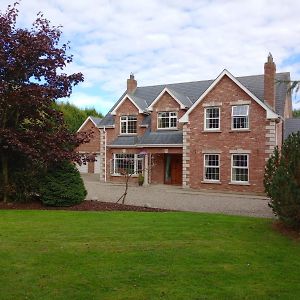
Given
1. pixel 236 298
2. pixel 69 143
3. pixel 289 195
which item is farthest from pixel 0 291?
pixel 69 143

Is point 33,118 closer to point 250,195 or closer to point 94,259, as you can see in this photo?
point 94,259

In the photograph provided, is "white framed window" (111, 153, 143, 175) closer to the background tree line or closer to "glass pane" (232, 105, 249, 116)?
"glass pane" (232, 105, 249, 116)

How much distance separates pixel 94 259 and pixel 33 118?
9.88m

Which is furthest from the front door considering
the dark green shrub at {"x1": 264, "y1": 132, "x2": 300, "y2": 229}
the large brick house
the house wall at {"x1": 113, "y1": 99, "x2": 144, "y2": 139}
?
the dark green shrub at {"x1": 264, "y1": 132, "x2": 300, "y2": 229}

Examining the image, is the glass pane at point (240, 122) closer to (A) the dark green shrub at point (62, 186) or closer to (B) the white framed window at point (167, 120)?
(B) the white framed window at point (167, 120)

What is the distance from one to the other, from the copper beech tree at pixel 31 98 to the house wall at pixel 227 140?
11751 mm

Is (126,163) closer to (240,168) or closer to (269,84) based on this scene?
(240,168)

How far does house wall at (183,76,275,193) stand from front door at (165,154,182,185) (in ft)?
12.2

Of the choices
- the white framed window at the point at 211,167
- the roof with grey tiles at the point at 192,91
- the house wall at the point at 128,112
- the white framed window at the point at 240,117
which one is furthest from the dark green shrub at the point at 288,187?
the house wall at the point at 128,112

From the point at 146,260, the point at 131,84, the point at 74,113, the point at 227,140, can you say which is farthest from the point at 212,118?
the point at 74,113

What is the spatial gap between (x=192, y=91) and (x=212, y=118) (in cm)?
682

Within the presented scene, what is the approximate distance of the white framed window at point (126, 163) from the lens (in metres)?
31.0

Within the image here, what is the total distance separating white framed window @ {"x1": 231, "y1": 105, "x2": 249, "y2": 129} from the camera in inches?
977

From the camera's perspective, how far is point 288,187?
9242 mm
